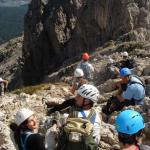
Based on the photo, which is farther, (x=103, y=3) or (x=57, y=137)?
(x=103, y=3)

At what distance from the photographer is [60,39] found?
118 m

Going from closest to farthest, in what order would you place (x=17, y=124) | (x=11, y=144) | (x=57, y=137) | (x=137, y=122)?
(x=137, y=122)
(x=17, y=124)
(x=57, y=137)
(x=11, y=144)

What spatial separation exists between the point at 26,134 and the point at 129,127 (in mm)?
3455

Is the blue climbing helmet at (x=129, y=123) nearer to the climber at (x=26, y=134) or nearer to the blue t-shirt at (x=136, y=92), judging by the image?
the climber at (x=26, y=134)

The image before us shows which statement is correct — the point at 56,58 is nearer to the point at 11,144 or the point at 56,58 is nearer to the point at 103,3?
the point at 103,3

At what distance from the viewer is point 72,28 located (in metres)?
119

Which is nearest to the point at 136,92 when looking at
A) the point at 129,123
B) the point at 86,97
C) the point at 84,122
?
the point at 86,97

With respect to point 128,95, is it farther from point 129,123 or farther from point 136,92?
point 129,123

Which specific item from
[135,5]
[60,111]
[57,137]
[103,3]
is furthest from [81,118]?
[103,3]

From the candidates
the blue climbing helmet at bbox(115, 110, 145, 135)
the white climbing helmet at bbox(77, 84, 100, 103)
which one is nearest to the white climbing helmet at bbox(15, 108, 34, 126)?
the white climbing helmet at bbox(77, 84, 100, 103)

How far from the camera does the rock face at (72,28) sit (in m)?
91.3

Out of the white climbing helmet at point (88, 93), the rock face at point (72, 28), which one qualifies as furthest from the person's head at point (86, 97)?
the rock face at point (72, 28)

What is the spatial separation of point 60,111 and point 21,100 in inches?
145

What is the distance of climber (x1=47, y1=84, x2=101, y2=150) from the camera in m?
11.3
